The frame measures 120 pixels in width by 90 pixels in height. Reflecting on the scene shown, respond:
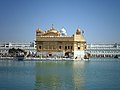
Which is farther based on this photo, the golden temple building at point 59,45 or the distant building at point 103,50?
the distant building at point 103,50

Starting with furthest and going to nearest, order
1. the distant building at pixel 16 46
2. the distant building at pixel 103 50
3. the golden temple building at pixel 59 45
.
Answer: the distant building at pixel 103 50
the distant building at pixel 16 46
the golden temple building at pixel 59 45

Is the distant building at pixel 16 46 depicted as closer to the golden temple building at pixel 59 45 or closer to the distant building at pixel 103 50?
the distant building at pixel 103 50

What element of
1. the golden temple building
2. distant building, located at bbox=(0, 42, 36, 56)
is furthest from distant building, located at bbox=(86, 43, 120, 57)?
the golden temple building

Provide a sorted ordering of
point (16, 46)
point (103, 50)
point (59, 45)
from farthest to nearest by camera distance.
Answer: point (16, 46), point (103, 50), point (59, 45)

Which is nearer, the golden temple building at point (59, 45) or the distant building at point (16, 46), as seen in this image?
the golden temple building at point (59, 45)

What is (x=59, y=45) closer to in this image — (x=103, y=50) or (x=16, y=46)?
(x=103, y=50)

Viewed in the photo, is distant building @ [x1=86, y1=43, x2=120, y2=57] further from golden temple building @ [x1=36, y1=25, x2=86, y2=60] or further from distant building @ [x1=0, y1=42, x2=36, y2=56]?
golden temple building @ [x1=36, y1=25, x2=86, y2=60]

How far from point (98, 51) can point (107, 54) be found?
230cm

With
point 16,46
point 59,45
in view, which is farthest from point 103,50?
point 59,45

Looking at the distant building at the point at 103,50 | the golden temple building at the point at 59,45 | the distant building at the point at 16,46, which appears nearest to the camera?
the golden temple building at the point at 59,45

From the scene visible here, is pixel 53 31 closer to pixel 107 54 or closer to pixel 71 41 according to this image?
pixel 71 41

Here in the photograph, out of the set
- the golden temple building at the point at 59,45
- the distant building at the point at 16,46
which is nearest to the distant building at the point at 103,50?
the distant building at the point at 16,46

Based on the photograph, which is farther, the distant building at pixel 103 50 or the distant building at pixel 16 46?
the distant building at pixel 103 50

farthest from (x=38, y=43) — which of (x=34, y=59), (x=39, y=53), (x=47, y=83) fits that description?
(x=47, y=83)
